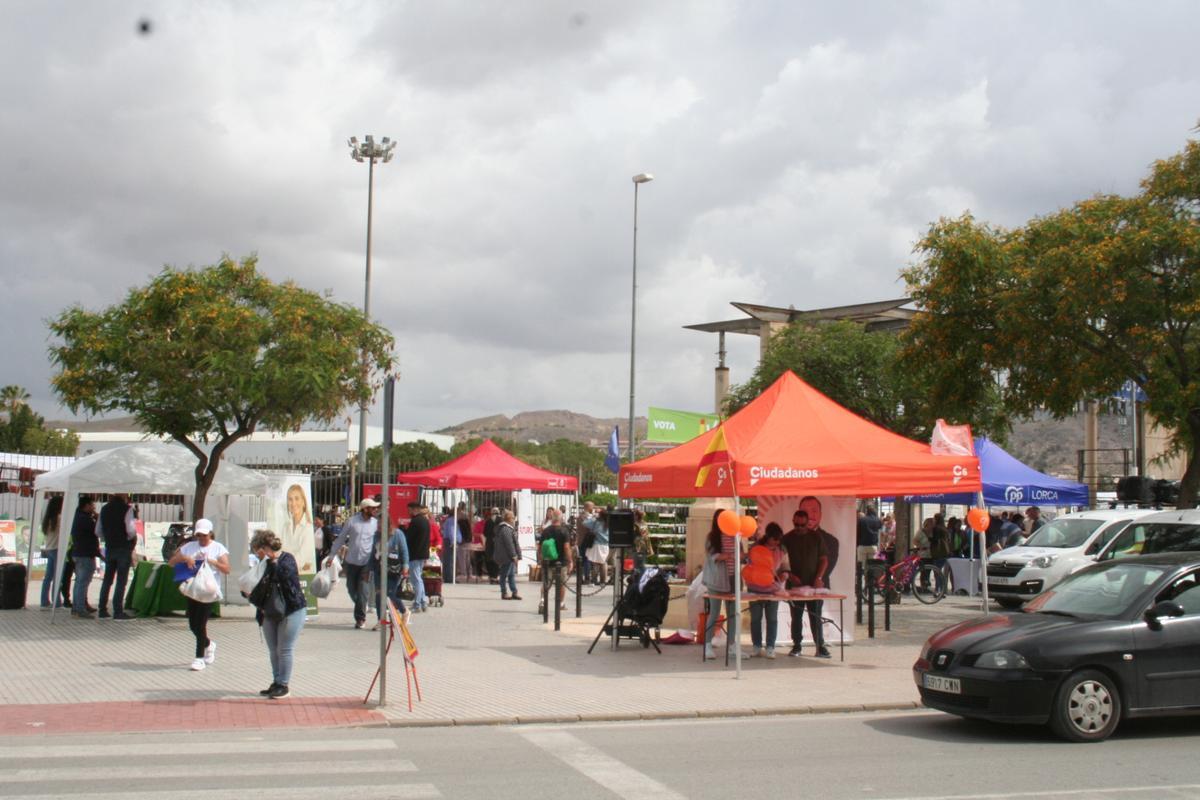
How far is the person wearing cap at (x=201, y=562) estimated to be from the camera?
13430mm

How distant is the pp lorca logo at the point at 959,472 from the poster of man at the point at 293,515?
10.2 meters

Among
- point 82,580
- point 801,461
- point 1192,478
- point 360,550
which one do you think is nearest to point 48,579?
point 82,580

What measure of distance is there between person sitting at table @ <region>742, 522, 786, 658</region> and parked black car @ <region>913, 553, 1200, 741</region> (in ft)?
13.7

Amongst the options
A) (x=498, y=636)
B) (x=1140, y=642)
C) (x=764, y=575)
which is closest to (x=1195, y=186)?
(x=764, y=575)

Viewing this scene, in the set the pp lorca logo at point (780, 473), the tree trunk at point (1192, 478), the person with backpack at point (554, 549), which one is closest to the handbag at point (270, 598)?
the pp lorca logo at point (780, 473)

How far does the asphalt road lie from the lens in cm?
777

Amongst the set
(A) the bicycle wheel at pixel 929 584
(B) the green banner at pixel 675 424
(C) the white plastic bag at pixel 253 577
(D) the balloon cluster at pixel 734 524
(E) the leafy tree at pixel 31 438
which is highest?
(E) the leafy tree at pixel 31 438

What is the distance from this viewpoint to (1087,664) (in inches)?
374

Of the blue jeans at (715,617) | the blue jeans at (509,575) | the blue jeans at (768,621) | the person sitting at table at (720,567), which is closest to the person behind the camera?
the person sitting at table at (720,567)

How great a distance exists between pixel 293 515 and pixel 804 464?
8.95 metres

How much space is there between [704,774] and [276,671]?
16.7 feet

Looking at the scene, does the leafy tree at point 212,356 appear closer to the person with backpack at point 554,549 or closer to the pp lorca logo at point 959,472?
the person with backpack at point 554,549

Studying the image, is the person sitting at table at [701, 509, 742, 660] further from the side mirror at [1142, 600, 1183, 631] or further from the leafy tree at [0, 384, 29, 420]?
the leafy tree at [0, 384, 29, 420]

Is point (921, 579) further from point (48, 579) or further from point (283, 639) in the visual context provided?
point (48, 579)
